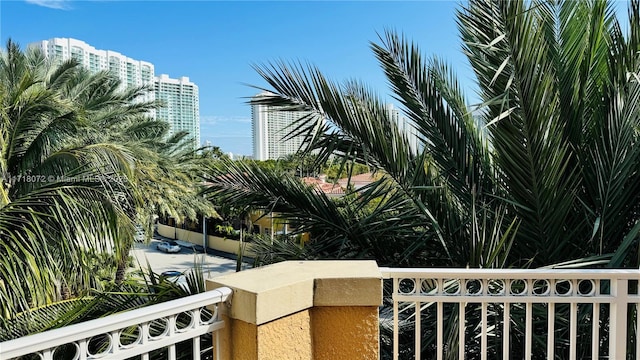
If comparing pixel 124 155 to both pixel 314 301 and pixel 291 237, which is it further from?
pixel 314 301

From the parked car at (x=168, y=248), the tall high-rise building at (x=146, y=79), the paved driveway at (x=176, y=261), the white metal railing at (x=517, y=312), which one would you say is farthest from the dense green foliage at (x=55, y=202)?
the parked car at (x=168, y=248)

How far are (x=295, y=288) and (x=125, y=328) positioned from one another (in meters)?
0.69

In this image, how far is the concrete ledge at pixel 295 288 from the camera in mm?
1729

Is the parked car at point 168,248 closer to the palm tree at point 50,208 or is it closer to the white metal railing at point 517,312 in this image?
the palm tree at point 50,208

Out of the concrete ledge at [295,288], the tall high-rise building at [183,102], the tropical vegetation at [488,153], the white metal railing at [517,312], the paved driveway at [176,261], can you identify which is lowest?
the paved driveway at [176,261]

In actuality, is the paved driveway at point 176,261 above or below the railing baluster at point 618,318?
below

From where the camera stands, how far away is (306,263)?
2207 millimetres

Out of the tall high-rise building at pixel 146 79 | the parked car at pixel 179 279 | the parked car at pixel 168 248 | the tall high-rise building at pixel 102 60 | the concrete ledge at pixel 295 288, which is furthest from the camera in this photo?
the parked car at pixel 168 248

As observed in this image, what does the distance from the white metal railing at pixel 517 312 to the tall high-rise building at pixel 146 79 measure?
1312cm

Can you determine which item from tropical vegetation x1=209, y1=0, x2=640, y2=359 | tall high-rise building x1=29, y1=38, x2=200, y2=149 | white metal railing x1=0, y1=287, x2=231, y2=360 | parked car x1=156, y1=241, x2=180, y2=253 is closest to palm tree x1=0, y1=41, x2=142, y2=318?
Result: tropical vegetation x1=209, y1=0, x2=640, y2=359

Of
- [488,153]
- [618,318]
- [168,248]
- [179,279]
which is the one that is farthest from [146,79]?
[618,318]

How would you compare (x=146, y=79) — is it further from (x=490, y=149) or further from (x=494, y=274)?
(x=494, y=274)

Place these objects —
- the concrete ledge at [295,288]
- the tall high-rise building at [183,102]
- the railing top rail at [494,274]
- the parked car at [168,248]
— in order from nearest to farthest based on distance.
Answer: the concrete ledge at [295,288], the railing top rail at [494,274], the tall high-rise building at [183,102], the parked car at [168,248]

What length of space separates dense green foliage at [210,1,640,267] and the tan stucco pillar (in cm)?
134
